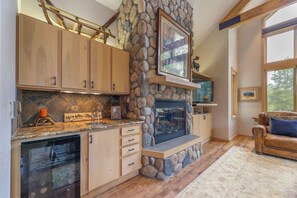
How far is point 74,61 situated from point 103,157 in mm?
1394

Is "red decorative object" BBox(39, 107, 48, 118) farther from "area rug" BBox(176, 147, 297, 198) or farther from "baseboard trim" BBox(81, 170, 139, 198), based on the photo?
"area rug" BBox(176, 147, 297, 198)

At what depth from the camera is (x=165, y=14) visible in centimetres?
316

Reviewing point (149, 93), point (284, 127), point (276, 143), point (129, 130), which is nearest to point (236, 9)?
point (284, 127)

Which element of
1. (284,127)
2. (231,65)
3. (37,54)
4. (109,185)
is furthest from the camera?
(231,65)

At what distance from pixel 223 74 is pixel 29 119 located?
17.6 ft

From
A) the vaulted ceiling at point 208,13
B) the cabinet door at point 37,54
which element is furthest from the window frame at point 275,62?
the cabinet door at point 37,54

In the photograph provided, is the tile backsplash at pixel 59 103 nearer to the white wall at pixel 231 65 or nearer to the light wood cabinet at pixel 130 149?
the light wood cabinet at pixel 130 149

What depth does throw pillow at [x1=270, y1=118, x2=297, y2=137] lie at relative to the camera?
3.63 meters

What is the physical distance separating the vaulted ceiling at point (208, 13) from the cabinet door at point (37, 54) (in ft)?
12.0

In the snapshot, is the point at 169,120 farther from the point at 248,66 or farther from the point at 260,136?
the point at 248,66

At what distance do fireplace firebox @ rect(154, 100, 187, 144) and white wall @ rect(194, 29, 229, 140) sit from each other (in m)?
2.14

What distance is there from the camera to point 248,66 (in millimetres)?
6117

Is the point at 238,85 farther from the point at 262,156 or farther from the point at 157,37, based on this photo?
the point at 157,37

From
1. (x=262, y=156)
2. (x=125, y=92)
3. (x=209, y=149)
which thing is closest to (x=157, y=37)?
(x=125, y=92)
